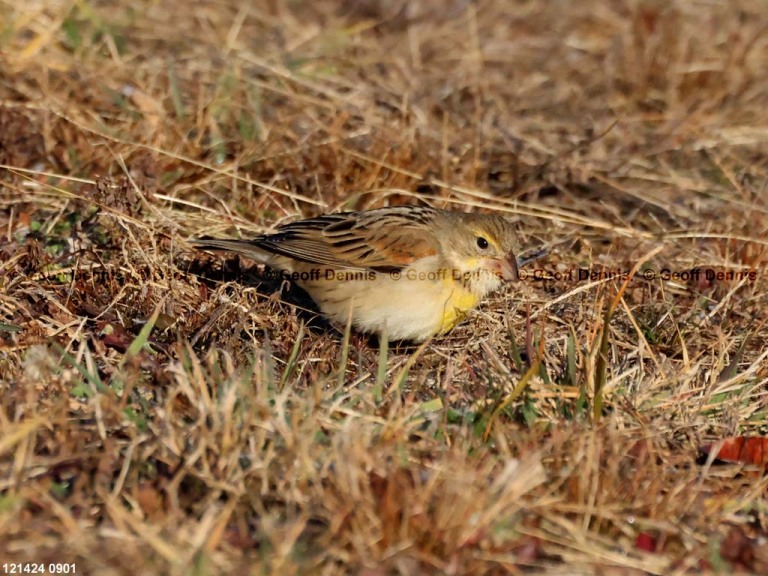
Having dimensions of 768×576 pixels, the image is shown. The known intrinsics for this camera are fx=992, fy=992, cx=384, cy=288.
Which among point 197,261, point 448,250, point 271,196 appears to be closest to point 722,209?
point 448,250

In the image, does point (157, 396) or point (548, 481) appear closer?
point (548, 481)

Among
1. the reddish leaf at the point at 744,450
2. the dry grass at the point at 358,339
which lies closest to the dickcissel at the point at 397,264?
the dry grass at the point at 358,339

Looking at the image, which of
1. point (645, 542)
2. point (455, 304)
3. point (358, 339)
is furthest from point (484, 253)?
point (645, 542)

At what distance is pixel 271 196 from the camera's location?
660 cm

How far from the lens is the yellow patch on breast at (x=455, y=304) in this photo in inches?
208

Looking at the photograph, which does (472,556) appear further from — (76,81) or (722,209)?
(76,81)

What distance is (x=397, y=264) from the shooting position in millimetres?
5492

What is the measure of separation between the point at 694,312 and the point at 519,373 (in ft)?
5.67
